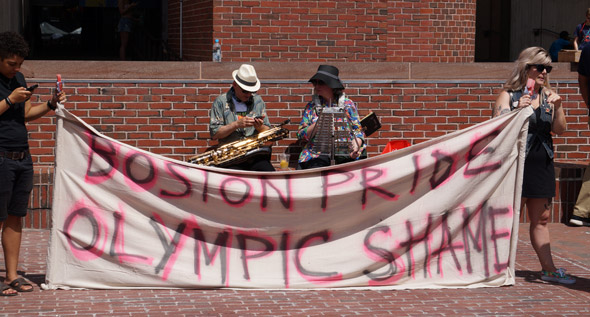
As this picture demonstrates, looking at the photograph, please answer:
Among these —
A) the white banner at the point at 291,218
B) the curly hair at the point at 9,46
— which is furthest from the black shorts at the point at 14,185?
the curly hair at the point at 9,46

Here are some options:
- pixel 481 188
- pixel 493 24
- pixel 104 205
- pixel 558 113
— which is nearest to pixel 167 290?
pixel 104 205

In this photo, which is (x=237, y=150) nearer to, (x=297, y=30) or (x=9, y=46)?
(x=9, y=46)

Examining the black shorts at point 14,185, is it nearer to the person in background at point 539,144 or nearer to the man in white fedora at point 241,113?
the man in white fedora at point 241,113

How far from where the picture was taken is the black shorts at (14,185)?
6.38 m

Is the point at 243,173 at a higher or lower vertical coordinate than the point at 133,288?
higher

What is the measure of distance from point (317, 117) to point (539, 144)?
2132mm

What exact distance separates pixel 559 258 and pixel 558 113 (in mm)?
1563

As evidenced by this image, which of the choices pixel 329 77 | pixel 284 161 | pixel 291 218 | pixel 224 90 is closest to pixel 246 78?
pixel 329 77

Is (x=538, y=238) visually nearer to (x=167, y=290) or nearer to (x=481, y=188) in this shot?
(x=481, y=188)

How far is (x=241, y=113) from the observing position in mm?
8289

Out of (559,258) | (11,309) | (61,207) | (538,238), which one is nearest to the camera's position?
(11,309)

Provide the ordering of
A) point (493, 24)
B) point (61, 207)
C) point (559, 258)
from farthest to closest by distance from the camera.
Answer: point (493, 24)
point (559, 258)
point (61, 207)

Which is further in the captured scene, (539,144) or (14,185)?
(539,144)

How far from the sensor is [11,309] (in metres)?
6.04
